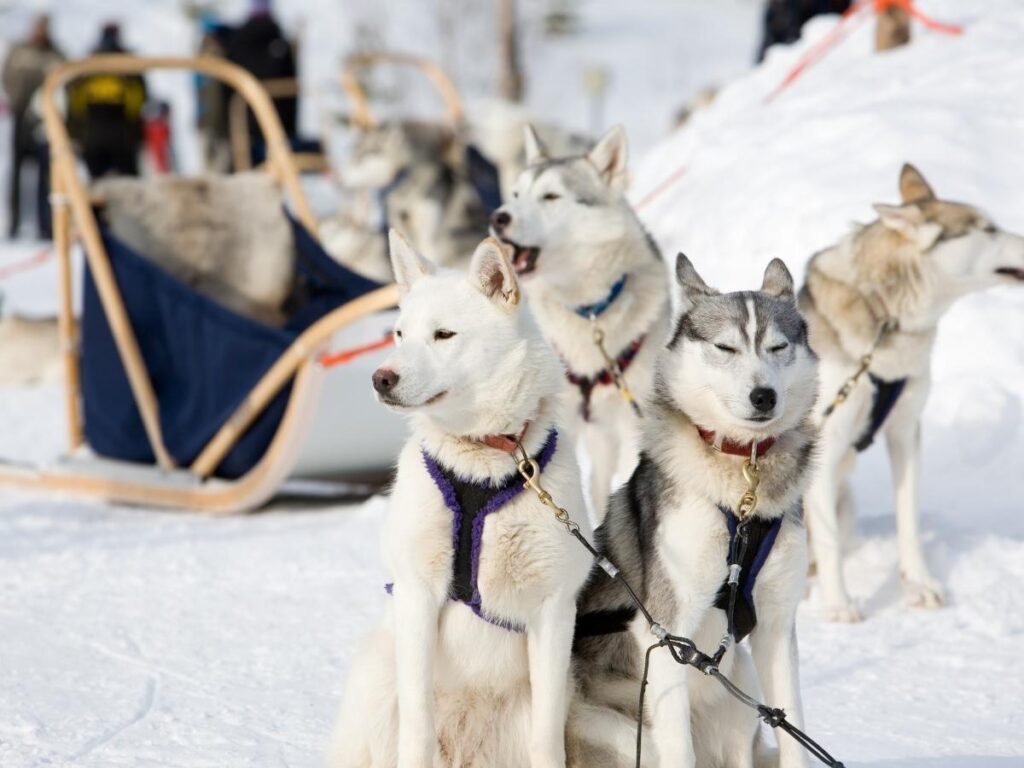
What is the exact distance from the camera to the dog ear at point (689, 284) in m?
2.57

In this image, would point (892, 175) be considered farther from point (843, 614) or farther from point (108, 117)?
point (108, 117)

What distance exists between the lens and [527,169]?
4352 millimetres

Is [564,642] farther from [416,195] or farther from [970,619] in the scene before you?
[416,195]

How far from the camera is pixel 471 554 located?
2.26m

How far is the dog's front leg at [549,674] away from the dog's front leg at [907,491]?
6.44ft

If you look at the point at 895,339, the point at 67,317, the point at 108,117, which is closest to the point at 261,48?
the point at 108,117

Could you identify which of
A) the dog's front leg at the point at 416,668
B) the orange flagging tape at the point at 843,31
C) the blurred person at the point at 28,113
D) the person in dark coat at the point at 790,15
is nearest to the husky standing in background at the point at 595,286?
the dog's front leg at the point at 416,668

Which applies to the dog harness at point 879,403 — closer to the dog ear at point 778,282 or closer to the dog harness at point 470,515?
the dog ear at point 778,282

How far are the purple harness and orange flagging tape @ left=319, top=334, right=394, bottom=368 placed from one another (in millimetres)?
2328

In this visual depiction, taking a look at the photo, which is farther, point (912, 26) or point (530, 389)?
point (912, 26)

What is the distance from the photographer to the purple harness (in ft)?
7.42

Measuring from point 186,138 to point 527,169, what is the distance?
57.3 feet

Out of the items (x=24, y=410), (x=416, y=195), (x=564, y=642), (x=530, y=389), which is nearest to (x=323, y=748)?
(x=564, y=642)

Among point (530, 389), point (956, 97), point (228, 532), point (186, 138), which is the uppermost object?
point (530, 389)
